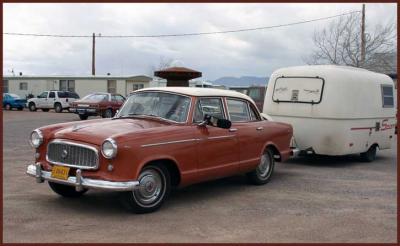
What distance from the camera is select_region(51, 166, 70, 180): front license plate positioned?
6488 millimetres

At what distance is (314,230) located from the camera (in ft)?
19.6

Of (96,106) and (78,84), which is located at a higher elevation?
(78,84)

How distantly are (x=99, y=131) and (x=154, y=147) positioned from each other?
29.8 inches

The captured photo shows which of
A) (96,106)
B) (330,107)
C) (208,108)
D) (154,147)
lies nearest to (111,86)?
(96,106)

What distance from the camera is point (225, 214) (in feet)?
22.0

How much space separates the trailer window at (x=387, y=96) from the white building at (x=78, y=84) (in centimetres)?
2832

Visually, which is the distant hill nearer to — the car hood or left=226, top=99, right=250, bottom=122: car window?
left=226, top=99, right=250, bottom=122: car window

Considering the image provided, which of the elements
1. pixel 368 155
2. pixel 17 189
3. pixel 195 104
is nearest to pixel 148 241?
pixel 195 104

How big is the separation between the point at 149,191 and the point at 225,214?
106 cm

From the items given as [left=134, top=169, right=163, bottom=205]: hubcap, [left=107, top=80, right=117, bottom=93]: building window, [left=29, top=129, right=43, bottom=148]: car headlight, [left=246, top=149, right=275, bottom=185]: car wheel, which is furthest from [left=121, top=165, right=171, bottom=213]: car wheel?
[left=107, top=80, right=117, bottom=93]: building window

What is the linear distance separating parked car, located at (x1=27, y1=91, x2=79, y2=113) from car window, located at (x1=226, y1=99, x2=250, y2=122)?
27.8m

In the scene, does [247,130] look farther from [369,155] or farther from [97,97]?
[97,97]

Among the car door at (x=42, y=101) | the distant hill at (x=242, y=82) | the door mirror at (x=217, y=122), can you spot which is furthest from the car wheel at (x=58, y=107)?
the door mirror at (x=217, y=122)

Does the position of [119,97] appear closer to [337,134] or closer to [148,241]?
[337,134]
